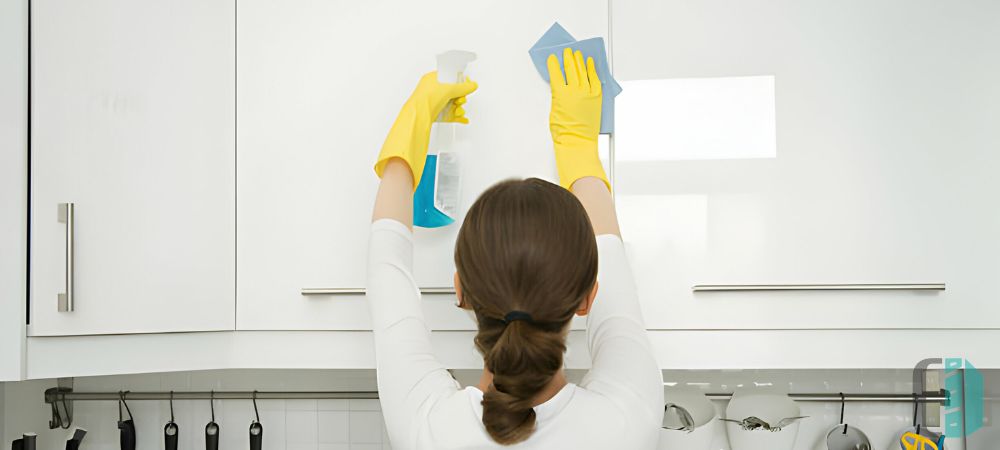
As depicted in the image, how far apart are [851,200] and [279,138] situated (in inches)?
32.3

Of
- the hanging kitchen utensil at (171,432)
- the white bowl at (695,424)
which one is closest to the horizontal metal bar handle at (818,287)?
the white bowl at (695,424)

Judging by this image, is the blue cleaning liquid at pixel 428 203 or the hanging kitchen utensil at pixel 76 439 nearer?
the blue cleaning liquid at pixel 428 203

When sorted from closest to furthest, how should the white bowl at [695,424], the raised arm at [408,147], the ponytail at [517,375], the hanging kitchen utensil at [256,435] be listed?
the ponytail at [517,375] → the raised arm at [408,147] → the white bowl at [695,424] → the hanging kitchen utensil at [256,435]

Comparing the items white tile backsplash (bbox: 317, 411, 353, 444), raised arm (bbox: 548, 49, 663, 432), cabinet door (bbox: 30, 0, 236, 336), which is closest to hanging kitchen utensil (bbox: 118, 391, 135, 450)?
white tile backsplash (bbox: 317, 411, 353, 444)

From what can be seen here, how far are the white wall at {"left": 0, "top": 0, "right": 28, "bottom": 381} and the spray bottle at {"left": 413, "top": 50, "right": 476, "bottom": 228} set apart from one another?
0.51 metres

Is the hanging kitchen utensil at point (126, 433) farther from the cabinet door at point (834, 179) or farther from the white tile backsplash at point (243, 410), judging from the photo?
the cabinet door at point (834, 179)

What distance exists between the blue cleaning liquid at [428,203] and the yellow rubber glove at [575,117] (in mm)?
176

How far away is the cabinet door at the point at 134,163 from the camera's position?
40.3 inches

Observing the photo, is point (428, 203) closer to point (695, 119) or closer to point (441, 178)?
point (441, 178)

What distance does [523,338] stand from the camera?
0.72 metres

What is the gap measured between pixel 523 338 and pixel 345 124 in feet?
1.79

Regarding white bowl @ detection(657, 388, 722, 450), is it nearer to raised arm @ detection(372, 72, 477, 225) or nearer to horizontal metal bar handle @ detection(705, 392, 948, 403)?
horizontal metal bar handle @ detection(705, 392, 948, 403)

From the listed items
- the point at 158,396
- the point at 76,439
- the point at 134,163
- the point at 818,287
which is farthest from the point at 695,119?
the point at 76,439

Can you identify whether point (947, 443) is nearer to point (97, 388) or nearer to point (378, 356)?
point (378, 356)
